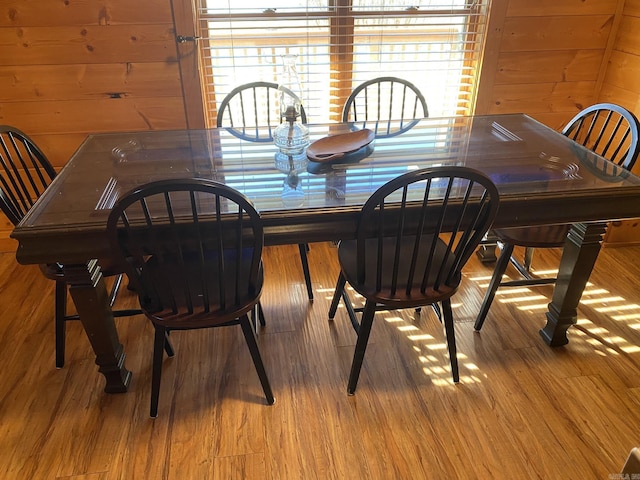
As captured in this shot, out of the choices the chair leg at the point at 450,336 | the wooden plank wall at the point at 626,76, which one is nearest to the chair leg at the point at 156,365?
the chair leg at the point at 450,336

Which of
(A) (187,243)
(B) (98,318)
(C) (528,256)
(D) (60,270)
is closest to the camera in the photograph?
(A) (187,243)

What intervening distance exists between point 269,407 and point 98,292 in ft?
2.35

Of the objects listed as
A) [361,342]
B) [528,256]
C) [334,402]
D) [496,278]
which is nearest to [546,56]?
[528,256]

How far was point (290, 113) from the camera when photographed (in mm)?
1887

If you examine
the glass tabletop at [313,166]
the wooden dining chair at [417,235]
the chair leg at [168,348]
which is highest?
the glass tabletop at [313,166]

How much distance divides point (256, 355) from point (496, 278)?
1043mm

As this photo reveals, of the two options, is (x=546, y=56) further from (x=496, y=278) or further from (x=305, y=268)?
(x=305, y=268)

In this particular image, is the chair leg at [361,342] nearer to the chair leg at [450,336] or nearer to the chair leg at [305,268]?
the chair leg at [450,336]

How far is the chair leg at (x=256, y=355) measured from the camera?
1644mm

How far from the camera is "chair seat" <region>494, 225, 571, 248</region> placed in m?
1.92

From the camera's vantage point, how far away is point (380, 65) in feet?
8.54

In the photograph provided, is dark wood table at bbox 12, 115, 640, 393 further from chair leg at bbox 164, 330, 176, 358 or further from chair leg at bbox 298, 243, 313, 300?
chair leg at bbox 298, 243, 313, 300

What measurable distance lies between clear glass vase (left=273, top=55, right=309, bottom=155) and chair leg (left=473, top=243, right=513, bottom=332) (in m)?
0.93

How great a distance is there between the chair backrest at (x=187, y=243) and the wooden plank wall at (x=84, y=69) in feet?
3.69
